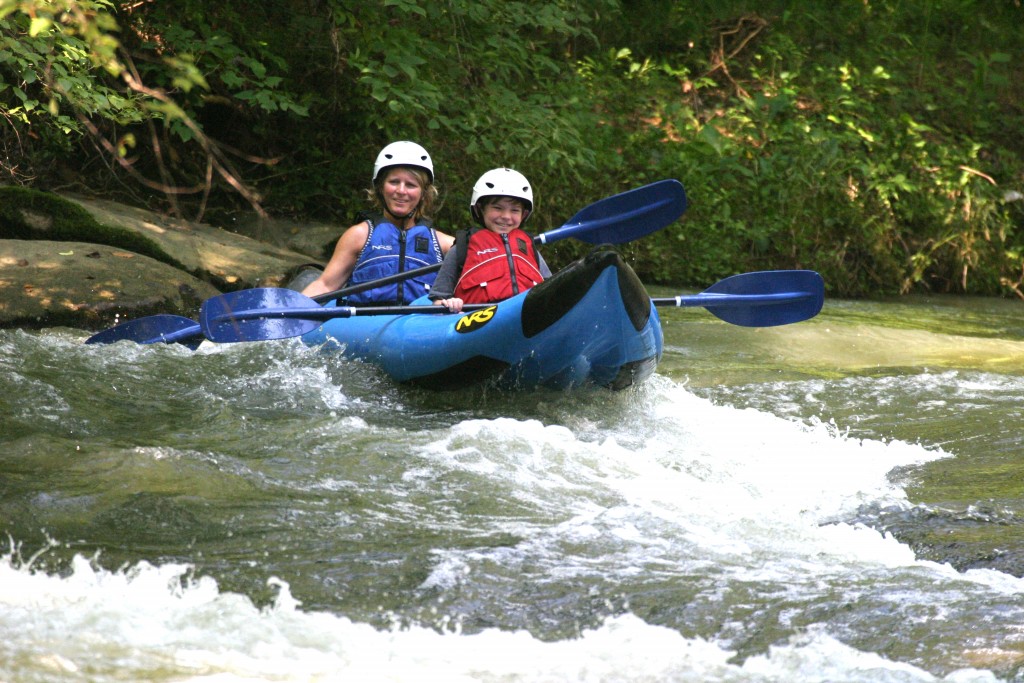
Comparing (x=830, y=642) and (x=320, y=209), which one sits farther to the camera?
(x=320, y=209)

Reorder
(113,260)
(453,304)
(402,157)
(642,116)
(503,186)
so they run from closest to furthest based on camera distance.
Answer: (453,304) → (503,186) → (402,157) → (113,260) → (642,116)

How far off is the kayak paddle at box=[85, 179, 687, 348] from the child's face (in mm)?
290

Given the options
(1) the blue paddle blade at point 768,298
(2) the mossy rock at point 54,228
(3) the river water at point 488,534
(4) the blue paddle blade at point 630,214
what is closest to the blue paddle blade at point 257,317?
(3) the river water at point 488,534

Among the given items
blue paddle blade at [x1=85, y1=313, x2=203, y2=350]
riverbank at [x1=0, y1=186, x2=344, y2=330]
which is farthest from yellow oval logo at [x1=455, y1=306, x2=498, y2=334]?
riverbank at [x1=0, y1=186, x2=344, y2=330]

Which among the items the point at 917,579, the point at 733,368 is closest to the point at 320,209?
the point at 733,368

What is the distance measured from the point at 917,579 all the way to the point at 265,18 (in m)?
6.69

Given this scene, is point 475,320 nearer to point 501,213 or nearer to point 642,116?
point 501,213

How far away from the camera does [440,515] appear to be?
2750 mm

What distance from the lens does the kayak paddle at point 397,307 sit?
14.6 ft

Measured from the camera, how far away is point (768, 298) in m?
5.00

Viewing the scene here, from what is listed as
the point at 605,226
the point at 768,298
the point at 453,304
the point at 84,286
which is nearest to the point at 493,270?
the point at 453,304

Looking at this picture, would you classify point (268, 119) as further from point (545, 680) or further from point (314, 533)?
point (545, 680)

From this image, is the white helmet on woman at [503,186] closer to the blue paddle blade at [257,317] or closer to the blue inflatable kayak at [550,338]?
the blue inflatable kayak at [550,338]

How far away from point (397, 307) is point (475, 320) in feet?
2.12
